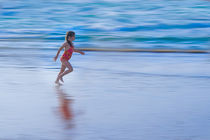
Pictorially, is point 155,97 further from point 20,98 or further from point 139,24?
point 139,24

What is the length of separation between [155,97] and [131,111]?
134 centimetres

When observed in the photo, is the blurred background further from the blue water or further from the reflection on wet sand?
the blue water

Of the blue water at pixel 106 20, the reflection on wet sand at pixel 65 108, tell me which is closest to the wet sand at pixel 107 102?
the reflection on wet sand at pixel 65 108

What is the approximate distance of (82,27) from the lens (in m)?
35.2

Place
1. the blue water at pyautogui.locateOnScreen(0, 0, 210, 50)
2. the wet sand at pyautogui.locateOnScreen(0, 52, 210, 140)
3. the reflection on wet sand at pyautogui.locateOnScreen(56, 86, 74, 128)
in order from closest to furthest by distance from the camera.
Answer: the wet sand at pyautogui.locateOnScreen(0, 52, 210, 140) < the reflection on wet sand at pyautogui.locateOnScreen(56, 86, 74, 128) < the blue water at pyautogui.locateOnScreen(0, 0, 210, 50)

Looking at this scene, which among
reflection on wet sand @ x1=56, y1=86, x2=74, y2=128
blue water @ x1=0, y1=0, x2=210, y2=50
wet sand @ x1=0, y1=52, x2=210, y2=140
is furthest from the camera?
blue water @ x1=0, y1=0, x2=210, y2=50

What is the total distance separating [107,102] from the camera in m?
8.06

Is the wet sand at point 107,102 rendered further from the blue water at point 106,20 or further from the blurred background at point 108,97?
the blue water at point 106,20

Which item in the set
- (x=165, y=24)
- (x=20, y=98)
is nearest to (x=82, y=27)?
(x=165, y=24)

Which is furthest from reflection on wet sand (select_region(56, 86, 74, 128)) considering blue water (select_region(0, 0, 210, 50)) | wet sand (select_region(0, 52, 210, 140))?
blue water (select_region(0, 0, 210, 50))

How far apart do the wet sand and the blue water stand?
40.3ft

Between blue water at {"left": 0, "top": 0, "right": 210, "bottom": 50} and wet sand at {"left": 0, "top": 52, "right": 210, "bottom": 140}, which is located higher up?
wet sand at {"left": 0, "top": 52, "right": 210, "bottom": 140}

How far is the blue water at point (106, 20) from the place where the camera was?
28.1 meters

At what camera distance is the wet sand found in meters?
6.03
